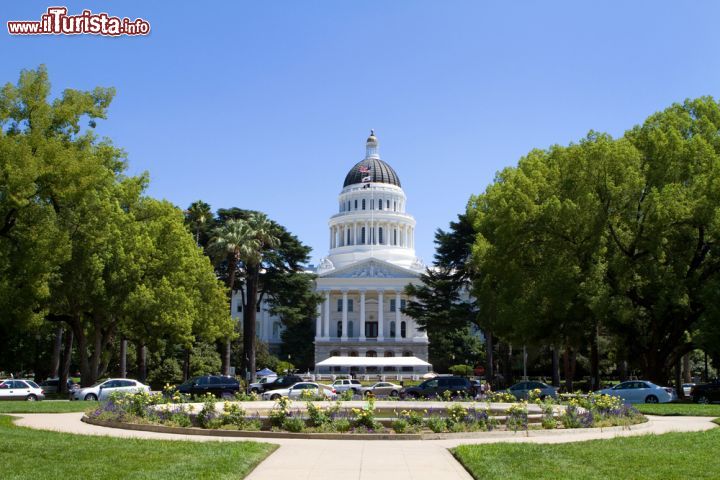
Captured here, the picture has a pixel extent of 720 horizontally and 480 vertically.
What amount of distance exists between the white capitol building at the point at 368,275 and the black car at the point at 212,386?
50224mm

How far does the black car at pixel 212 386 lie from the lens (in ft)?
117

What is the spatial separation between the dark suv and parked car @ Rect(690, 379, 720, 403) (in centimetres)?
957

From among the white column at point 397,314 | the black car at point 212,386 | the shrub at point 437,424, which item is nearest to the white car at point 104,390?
the black car at point 212,386

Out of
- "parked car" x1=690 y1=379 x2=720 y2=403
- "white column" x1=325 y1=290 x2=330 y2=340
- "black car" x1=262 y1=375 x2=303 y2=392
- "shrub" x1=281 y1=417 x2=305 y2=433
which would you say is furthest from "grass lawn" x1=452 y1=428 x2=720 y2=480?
"white column" x1=325 y1=290 x2=330 y2=340

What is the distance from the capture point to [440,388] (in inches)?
1394

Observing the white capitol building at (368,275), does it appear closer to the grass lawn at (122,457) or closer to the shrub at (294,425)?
the shrub at (294,425)

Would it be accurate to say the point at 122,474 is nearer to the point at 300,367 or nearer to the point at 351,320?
the point at 300,367

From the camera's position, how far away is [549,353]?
2741 inches

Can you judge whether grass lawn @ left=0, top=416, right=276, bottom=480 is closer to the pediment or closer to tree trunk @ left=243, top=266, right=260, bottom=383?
tree trunk @ left=243, top=266, right=260, bottom=383

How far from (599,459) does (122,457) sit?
319 inches

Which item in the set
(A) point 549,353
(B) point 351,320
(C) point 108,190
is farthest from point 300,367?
(C) point 108,190

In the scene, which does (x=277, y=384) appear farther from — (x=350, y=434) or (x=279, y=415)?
(x=350, y=434)

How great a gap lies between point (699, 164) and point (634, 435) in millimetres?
21301

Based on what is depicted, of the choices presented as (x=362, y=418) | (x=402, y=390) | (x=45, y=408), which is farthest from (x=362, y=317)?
(x=362, y=418)
